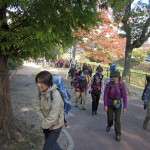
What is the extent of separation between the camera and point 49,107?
3902 mm

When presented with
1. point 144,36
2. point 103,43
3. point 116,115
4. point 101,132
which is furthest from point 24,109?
point 103,43

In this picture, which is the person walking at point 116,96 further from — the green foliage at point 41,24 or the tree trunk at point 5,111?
the tree trunk at point 5,111

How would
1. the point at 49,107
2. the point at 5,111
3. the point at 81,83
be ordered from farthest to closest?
the point at 81,83 → the point at 5,111 → the point at 49,107

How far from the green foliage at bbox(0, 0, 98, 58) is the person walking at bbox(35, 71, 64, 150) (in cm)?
90

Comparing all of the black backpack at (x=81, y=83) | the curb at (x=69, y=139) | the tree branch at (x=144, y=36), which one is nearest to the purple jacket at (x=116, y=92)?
the curb at (x=69, y=139)

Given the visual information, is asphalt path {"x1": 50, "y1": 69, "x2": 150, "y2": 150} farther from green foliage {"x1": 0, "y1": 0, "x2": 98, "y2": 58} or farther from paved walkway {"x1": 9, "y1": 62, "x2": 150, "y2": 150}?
green foliage {"x1": 0, "y1": 0, "x2": 98, "y2": 58}

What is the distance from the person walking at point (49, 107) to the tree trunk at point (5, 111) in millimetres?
1752

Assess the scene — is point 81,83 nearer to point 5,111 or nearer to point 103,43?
point 5,111

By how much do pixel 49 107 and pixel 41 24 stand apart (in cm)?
165

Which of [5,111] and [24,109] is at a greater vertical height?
[5,111]

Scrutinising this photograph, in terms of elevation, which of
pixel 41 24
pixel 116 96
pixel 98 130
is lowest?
pixel 98 130

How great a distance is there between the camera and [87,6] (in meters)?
4.96

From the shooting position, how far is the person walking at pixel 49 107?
375cm

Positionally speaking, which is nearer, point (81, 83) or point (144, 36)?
point (81, 83)
